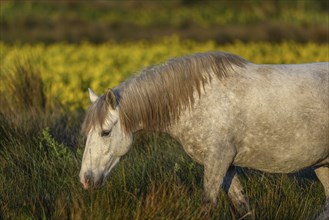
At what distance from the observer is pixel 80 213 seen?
4742 millimetres

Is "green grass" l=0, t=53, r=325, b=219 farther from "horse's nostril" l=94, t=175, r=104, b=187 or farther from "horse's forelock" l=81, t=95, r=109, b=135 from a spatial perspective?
"horse's forelock" l=81, t=95, r=109, b=135

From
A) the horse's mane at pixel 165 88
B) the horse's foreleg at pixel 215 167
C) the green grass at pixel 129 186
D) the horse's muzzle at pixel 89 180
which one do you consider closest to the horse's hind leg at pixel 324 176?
the green grass at pixel 129 186

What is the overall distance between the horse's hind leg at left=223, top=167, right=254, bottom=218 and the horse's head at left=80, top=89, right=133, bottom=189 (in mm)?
1085

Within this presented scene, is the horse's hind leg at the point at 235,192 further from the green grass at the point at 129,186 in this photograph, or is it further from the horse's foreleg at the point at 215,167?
the horse's foreleg at the point at 215,167

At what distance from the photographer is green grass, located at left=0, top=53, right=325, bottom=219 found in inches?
197

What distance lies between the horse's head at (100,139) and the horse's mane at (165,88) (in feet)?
0.34

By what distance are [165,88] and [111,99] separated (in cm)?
47

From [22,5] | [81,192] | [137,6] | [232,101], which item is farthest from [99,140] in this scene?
[137,6]

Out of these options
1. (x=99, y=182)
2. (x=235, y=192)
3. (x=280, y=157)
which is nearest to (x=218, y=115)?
(x=280, y=157)

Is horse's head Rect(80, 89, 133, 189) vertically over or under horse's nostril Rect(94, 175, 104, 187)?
over

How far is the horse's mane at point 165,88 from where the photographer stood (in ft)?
17.3

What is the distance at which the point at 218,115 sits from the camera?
5.32 m

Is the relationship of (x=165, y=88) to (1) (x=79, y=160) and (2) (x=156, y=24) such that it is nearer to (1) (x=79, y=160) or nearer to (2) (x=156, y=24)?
(1) (x=79, y=160)

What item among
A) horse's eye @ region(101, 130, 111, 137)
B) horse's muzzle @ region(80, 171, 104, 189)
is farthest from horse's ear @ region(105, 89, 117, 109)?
horse's muzzle @ region(80, 171, 104, 189)
